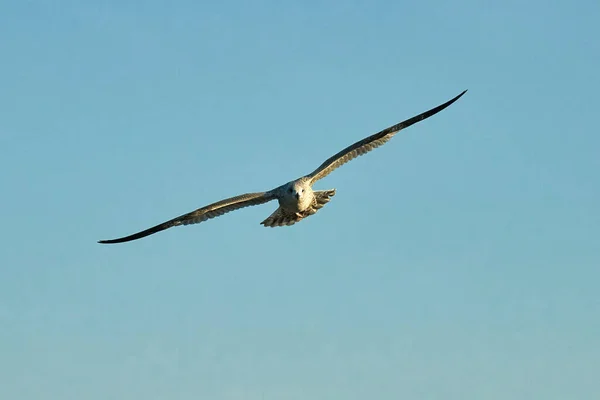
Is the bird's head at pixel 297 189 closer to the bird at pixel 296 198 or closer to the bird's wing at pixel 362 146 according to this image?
the bird at pixel 296 198

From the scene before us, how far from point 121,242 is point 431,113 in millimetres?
10820

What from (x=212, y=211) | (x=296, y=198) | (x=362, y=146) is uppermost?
(x=362, y=146)

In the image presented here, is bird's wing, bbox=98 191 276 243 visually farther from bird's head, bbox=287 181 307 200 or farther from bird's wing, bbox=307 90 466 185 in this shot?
bird's wing, bbox=307 90 466 185

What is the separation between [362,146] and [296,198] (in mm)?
3243

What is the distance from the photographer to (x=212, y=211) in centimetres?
2634

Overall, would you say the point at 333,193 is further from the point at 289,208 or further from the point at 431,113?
the point at 431,113

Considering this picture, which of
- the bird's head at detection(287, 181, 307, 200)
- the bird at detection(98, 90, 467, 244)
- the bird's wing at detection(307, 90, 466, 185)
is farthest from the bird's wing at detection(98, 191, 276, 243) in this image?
the bird's wing at detection(307, 90, 466, 185)

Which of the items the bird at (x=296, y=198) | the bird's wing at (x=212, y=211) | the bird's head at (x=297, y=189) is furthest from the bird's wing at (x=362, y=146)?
the bird's wing at (x=212, y=211)

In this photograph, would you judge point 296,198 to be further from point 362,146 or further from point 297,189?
point 362,146

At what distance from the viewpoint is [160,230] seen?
26625 millimetres

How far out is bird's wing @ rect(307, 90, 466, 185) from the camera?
27094 millimetres

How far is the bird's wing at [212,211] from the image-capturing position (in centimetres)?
2614

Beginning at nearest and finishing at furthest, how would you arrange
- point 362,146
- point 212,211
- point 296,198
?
point 296,198 → point 212,211 → point 362,146

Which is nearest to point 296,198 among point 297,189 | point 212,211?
point 297,189
